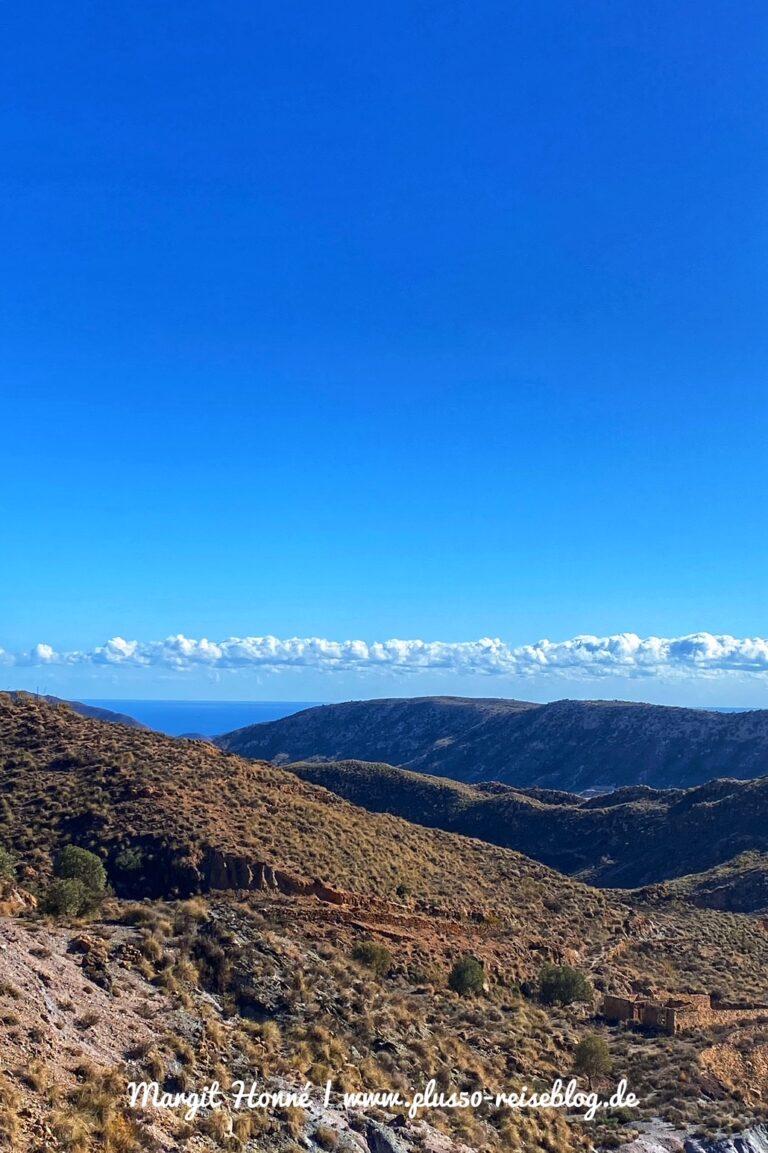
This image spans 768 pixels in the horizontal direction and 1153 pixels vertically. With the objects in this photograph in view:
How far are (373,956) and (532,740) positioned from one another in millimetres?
132724

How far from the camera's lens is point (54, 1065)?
12086mm

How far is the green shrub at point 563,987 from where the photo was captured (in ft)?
85.6

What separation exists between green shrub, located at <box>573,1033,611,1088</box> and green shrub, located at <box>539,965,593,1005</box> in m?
5.00

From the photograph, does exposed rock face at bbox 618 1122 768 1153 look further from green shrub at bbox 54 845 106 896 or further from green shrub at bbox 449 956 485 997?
green shrub at bbox 54 845 106 896

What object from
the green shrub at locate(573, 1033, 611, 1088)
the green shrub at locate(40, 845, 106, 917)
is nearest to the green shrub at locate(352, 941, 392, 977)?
the green shrub at locate(573, 1033, 611, 1088)

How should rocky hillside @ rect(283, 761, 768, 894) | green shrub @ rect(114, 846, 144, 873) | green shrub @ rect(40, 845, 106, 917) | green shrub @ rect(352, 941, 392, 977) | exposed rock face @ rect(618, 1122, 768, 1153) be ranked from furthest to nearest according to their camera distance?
1. rocky hillside @ rect(283, 761, 768, 894)
2. green shrub @ rect(114, 846, 144, 873)
3. green shrub @ rect(352, 941, 392, 977)
4. green shrub @ rect(40, 845, 106, 917)
5. exposed rock face @ rect(618, 1122, 768, 1153)

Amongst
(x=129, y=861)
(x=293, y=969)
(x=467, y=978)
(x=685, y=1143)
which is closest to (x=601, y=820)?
(x=467, y=978)

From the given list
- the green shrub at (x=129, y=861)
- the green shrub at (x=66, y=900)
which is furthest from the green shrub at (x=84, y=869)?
the green shrub at (x=129, y=861)

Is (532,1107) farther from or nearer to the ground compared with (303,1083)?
nearer to the ground

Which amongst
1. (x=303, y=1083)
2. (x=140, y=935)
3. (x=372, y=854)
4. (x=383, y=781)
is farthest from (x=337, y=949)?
(x=383, y=781)

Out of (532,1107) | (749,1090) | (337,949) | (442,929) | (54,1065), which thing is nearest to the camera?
(54,1065)

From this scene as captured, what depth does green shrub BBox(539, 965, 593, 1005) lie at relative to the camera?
85.6 ft

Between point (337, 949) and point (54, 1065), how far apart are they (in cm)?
1177

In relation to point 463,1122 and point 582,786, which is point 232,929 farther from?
point 582,786
